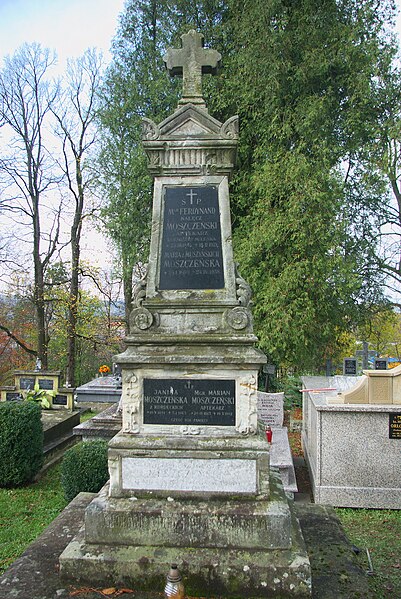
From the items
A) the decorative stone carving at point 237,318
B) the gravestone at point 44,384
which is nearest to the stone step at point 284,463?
the decorative stone carving at point 237,318

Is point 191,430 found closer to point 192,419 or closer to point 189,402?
point 192,419

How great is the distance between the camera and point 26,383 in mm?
12453

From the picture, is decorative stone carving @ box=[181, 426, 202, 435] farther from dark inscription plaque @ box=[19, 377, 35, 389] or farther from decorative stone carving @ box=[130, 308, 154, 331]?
dark inscription plaque @ box=[19, 377, 35, 389]

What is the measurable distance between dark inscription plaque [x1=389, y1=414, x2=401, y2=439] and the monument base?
3.90 meters

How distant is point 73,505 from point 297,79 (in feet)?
40.5

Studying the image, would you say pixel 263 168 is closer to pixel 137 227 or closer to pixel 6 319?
pixel 137 227

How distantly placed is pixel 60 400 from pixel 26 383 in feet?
4.34

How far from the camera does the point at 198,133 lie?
438 cm

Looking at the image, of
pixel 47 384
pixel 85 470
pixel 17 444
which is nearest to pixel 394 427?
pixel 85 470

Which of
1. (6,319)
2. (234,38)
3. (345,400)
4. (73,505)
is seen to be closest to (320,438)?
(345,400)

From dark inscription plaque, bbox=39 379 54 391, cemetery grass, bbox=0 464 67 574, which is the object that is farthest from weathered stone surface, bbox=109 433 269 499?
dark inscription plaque, bbox=39 379 54 391

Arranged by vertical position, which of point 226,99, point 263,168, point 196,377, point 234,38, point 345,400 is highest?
point 234,38

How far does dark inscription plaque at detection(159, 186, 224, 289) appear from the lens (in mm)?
4316

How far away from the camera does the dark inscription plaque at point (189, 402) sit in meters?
3.97
